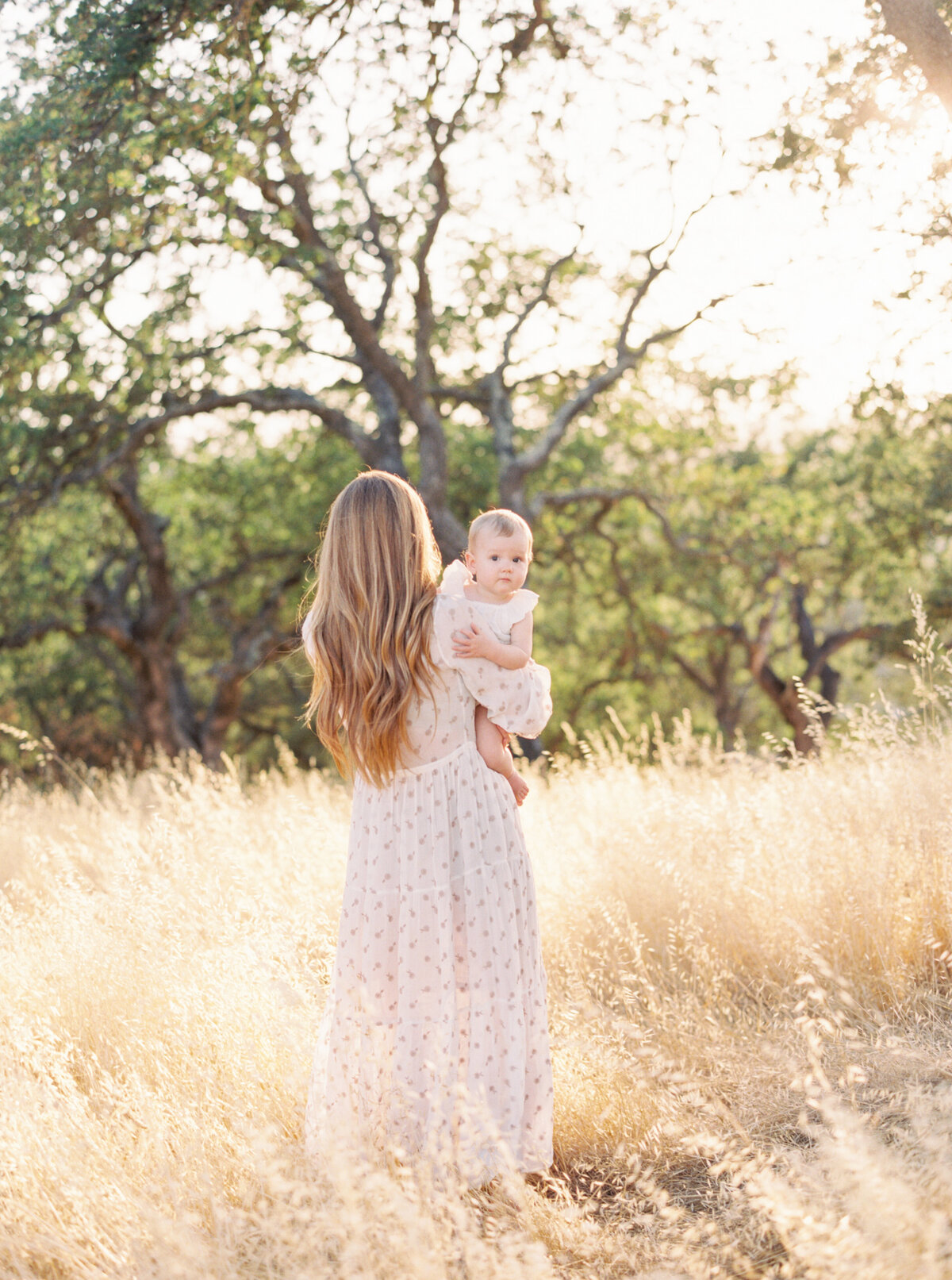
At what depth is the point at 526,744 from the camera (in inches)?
473

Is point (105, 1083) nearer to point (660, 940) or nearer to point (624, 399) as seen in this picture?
point (660, 940)

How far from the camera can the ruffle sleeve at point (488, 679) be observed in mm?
3217

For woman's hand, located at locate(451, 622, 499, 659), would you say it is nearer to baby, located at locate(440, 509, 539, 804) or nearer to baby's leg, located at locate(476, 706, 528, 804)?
baby, located at locate(440, 509, 539, 804)

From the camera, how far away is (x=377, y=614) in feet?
10.5

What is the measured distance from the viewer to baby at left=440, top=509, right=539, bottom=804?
3.23m

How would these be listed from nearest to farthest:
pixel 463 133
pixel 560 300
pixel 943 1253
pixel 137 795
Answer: pixel 943 1253 → pixel 137 795 → pixel 463 133 → pixel 560 300

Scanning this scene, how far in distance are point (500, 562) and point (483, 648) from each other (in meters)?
0.38

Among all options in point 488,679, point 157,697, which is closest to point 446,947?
point 488,679

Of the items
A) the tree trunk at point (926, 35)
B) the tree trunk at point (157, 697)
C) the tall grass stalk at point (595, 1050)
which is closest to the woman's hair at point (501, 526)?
the tall grass stalk at point (595, 1050)

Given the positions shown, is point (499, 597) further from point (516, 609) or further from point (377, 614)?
point (377, 614)

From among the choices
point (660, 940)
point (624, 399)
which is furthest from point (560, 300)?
point (660, 940)

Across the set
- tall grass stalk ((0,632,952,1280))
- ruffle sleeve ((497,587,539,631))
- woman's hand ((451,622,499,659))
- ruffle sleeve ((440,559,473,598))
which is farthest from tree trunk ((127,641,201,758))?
woman's hand ((451,622,499,659))

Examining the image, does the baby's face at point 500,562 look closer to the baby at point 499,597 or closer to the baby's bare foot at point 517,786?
the baby at point 499,597

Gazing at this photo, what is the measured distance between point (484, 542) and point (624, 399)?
9.69 meters
